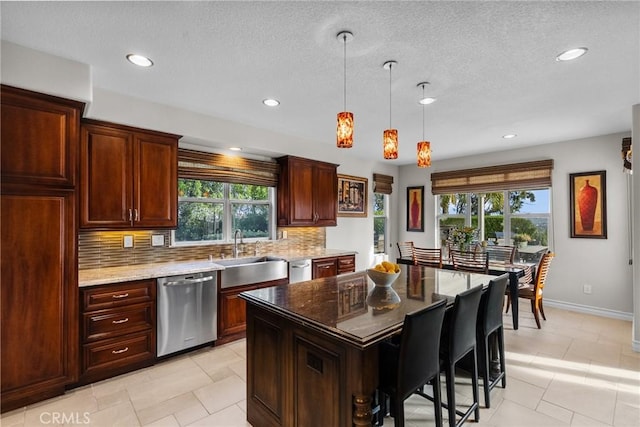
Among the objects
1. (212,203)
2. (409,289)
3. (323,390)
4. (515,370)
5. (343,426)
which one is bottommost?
(515,370)

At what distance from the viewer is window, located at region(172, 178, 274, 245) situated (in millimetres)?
3768

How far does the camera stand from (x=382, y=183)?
20.7ft

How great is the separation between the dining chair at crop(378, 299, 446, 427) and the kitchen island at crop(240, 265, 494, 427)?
8 cm

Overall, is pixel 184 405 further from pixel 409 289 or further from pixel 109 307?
pixel 409 289

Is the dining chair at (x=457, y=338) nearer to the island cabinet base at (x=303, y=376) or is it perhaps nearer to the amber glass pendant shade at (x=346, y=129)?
the island cabinet base at (x=303, y=376)

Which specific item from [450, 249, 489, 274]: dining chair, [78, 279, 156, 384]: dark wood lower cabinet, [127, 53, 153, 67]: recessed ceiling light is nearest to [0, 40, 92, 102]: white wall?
[127, 53, 153, 67]: recessed ceiling light

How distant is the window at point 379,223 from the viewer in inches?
252

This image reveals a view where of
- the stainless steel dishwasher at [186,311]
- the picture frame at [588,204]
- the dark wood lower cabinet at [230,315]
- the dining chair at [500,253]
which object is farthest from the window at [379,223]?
the stainless steel dishwasher at [186,311]

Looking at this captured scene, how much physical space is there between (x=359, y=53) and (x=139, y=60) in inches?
67.1

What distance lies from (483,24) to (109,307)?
3573 mm

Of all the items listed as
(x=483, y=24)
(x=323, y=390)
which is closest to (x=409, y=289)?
(x=323, y=390)

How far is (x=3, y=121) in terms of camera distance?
84.4 inches

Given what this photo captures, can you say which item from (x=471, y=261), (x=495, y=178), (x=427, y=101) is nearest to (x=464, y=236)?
(x=471, y=261)

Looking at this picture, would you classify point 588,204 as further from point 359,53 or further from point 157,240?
point 157,240
